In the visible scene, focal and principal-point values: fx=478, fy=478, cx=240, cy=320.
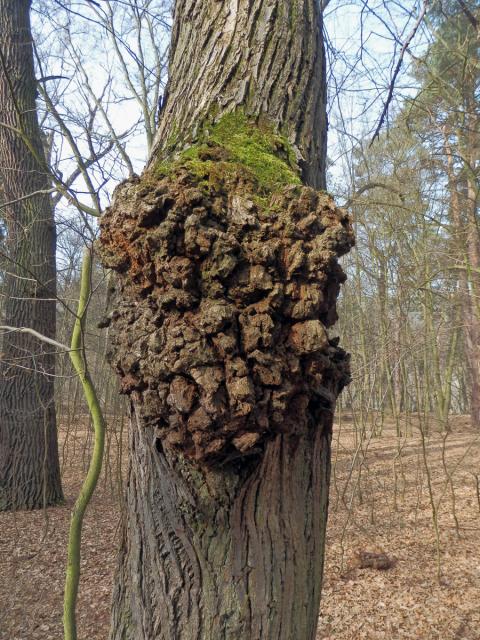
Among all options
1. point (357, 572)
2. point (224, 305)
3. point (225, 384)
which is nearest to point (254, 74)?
point (224, 305)

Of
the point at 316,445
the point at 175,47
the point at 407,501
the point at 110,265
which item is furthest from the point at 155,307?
the point at 407,501

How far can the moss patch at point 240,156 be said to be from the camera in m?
1.27

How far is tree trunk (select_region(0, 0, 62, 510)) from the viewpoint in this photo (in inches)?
232

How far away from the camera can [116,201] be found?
4.18 ft

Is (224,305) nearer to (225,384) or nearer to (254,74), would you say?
(225,384)

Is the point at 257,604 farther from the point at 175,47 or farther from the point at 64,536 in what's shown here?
the point at 64,536

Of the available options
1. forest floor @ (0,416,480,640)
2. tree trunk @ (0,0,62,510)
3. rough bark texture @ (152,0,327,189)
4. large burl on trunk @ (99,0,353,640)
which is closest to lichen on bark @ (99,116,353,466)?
large burl on trunk @ (99,0,353,640)

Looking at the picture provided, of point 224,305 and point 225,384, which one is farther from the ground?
point 224,305

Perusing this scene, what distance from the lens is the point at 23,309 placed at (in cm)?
590

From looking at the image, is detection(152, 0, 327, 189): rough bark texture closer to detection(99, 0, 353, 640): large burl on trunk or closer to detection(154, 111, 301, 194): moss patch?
detection(154, 111, 301, 194): moss patch

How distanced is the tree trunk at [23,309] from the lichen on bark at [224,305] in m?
5.11

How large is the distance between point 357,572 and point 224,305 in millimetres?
4509

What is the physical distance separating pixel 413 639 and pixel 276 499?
10.7 ft

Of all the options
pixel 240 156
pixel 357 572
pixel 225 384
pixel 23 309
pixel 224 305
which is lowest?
pixel 357 572
